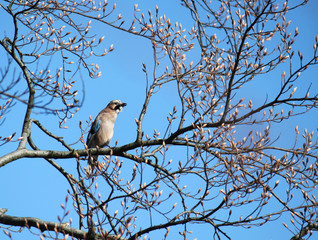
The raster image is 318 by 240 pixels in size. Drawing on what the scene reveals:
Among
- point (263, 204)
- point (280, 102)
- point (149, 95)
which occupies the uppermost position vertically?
point (149, 95)

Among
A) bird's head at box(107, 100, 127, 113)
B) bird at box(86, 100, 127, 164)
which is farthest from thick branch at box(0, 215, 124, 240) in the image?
bird's head at box(107, 100, 127, 113)

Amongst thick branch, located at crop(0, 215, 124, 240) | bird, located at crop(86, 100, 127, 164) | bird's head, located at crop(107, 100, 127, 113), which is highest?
bird's head, located at crop(107, 100, 127, 113)

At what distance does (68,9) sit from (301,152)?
159 inches

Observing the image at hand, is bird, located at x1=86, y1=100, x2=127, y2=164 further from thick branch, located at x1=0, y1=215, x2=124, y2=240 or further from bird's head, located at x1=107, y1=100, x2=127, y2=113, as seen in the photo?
thick branch, located at x1=0, y1=215, x2=124, y2=240

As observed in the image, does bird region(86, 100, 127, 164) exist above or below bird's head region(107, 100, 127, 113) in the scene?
below

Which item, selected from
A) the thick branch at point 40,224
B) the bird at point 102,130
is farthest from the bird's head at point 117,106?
the thick branch at point 40,224

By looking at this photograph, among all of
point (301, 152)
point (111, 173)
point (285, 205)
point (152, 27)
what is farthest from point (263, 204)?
point (152, 27)

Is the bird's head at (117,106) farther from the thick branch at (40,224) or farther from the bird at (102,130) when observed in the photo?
the thick branch at (40,224)

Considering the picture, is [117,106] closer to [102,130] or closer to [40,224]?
[102,130]

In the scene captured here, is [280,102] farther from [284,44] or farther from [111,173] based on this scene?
[111,173]

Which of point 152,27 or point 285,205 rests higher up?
point 152,27

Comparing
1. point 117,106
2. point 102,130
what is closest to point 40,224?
point 102,130

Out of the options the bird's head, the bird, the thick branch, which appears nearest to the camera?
the thick branch

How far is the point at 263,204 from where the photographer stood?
15.8 feet
